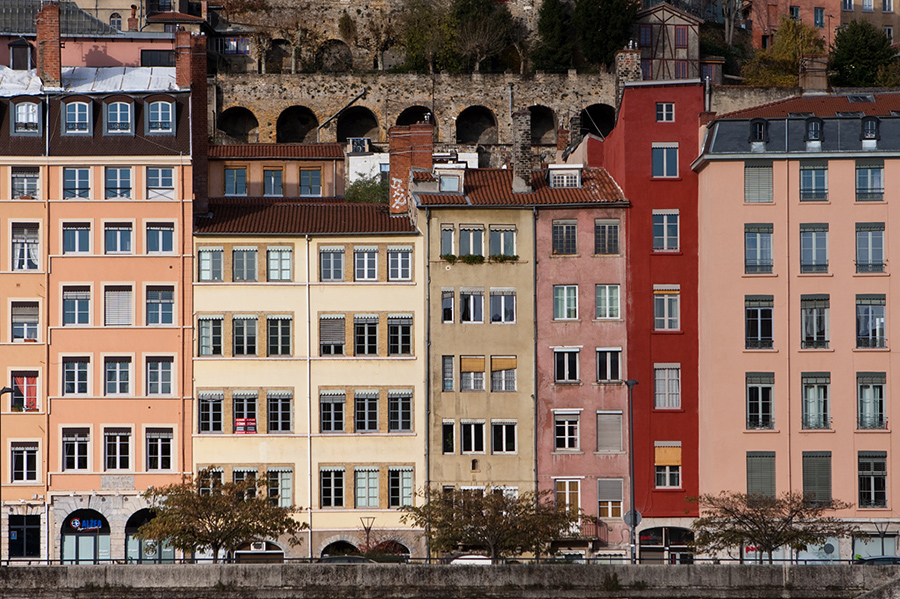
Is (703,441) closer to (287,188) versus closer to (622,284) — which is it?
(622,284)

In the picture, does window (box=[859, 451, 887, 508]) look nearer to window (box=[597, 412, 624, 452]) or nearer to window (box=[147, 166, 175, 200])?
window (box=[597, 412, 624, 452])

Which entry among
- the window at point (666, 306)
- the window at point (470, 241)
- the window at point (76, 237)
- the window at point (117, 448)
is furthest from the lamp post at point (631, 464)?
the window at point (76, 237)

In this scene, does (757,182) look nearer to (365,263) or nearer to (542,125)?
(365,263)

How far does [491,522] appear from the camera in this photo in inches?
2125

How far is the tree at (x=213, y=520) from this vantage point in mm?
53531

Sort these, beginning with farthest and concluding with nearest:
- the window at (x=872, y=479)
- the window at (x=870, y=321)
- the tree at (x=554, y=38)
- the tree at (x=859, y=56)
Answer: the tree at (x=554, y=38), the tree at (x=859, y=56), the window at (x=870, y=321), the window at (x=872, y=479)

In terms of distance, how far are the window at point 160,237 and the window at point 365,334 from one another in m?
7.22

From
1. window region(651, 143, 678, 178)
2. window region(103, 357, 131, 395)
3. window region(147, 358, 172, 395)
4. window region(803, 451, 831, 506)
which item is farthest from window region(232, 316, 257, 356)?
window region(803, 451, 831, 506)

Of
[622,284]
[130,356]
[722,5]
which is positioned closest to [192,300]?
[130,356]

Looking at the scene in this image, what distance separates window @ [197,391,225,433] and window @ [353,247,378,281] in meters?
6.48

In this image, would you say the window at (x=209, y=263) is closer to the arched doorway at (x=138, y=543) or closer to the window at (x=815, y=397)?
the arched doorway at (x=138, y=543)

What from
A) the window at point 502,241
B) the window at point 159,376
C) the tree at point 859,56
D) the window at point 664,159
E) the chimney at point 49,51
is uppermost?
the tree at point 859,56

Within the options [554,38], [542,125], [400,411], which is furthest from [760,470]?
[554,38]

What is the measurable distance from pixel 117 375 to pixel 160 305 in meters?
2.89
